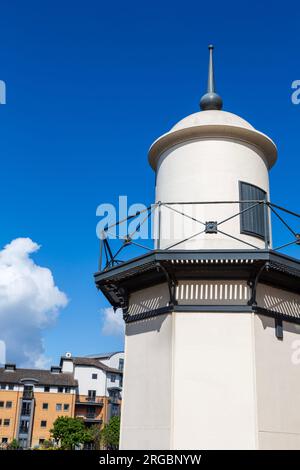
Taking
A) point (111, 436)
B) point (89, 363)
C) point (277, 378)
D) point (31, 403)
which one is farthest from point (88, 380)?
point (277, 378)

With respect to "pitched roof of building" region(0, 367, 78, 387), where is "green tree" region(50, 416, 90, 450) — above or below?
below

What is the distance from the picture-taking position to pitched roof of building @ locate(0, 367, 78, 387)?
3270 inches

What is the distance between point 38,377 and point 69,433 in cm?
1729

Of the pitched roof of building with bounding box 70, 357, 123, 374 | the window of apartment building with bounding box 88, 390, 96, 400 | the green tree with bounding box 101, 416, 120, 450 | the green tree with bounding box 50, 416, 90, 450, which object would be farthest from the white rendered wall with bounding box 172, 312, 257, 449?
the pitched roof of building with bounding box 70, 357, 123, 374

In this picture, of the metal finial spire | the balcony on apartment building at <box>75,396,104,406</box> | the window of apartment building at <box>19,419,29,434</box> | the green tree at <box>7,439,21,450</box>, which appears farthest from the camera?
the balcony on apartment building at <box>75,396,104,406</box>

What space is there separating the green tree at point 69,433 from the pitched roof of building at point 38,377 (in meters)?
12.6

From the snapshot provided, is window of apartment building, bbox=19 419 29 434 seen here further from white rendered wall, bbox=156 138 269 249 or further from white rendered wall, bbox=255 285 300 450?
white rendered wall, bbox=255 285 300 450

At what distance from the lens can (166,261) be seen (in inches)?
372

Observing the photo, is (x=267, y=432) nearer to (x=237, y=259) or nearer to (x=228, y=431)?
(x=228, y=431)

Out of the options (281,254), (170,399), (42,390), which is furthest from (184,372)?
(42,390)

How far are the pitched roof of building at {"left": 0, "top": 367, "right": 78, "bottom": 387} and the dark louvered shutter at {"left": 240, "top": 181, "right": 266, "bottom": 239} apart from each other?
79322mm

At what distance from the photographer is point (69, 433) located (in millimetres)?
70625

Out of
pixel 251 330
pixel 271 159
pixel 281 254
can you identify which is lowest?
pixel 251 330

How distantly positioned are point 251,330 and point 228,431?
195cm
